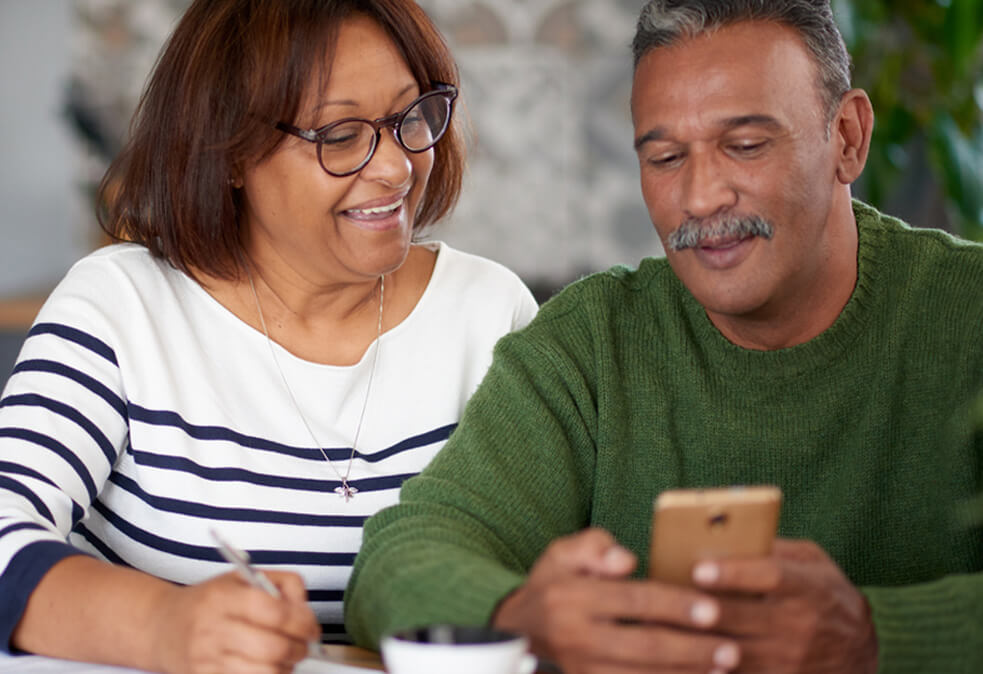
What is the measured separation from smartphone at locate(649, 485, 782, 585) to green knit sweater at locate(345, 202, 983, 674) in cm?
38

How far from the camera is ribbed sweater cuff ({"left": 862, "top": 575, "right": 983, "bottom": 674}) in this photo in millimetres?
1116

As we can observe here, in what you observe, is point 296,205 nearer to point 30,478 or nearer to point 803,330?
point 30,478

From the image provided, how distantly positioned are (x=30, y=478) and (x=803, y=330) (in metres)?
1.07

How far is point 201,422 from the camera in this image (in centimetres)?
171

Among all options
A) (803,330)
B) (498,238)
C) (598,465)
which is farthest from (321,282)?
(498,238)

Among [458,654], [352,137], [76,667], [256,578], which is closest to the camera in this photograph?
[458,654]

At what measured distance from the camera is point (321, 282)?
6.03ft

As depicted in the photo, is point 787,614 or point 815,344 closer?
point 787,614

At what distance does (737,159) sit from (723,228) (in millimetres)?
95

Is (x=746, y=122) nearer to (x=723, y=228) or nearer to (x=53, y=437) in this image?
(x=723, y=228)

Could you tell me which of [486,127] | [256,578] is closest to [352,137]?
[256,578]

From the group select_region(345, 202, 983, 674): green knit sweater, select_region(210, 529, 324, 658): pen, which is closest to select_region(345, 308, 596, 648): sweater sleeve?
select_region(345, 202, 983, 674): green knit sweater

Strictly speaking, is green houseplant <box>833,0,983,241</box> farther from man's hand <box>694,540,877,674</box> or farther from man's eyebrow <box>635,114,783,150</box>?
man's hand <box>694,540,877,674</box>

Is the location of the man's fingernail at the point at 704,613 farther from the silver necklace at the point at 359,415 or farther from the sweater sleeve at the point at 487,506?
the silver necklace at the point at 359,415
